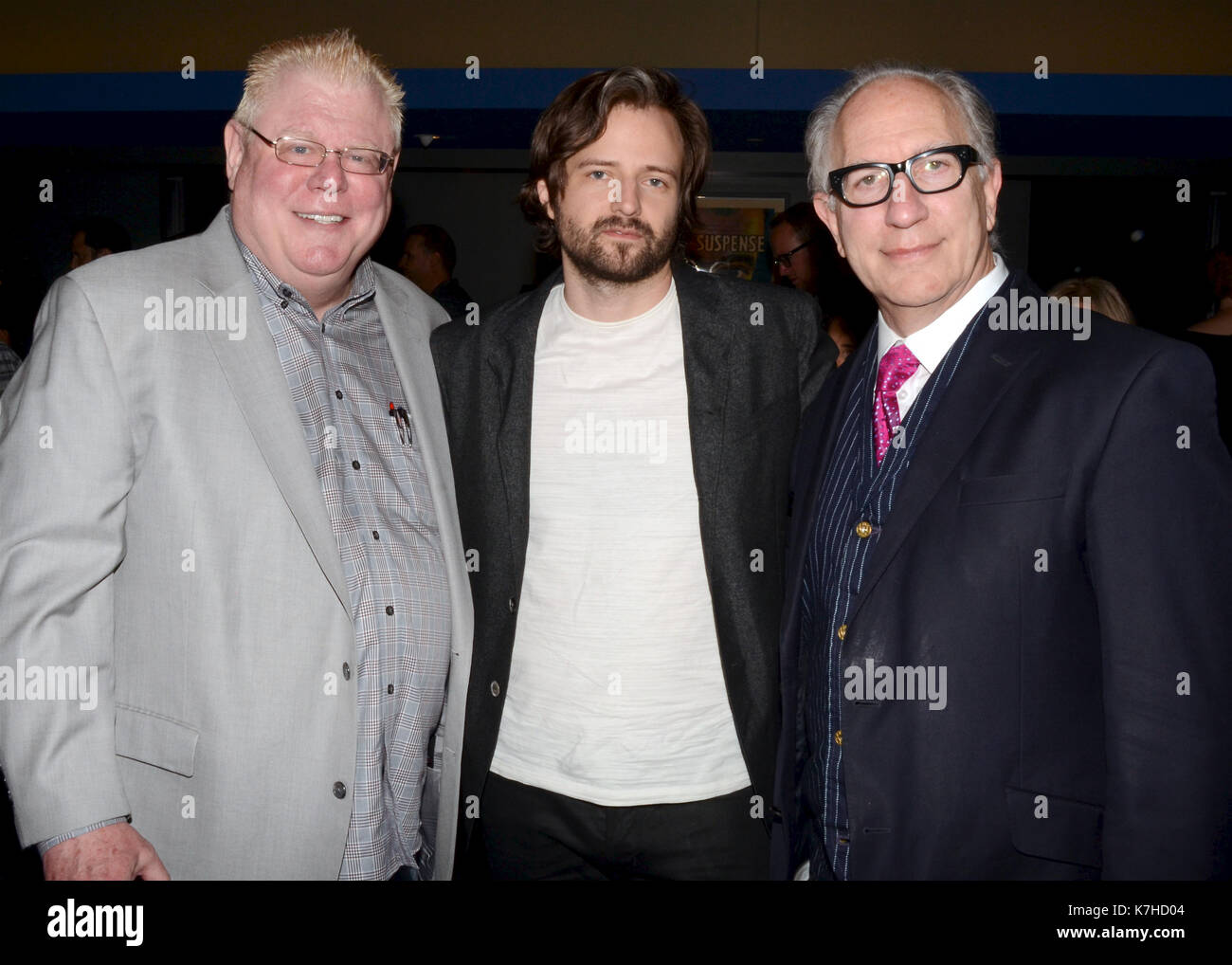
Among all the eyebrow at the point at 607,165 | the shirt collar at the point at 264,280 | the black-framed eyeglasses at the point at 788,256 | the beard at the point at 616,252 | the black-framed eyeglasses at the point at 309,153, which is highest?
the black-framed eyeglasses at the point at 788,256

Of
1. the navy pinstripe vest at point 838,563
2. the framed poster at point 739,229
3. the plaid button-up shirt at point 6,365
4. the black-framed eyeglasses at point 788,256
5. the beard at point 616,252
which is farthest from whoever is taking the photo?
the framed poster at point 739,229

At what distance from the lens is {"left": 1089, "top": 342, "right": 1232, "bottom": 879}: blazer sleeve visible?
1517mm

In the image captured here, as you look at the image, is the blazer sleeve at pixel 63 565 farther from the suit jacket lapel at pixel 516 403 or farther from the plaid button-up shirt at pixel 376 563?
the suit jacket lapel at pixel 516 403

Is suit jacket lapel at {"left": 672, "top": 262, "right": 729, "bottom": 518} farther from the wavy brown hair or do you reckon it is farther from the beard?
the wavy brown hair

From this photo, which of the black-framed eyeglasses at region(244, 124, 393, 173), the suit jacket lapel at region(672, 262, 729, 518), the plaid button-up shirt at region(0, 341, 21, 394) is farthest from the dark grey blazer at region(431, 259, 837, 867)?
the plaid button-up shirt at region(0, 341, 21, 394)

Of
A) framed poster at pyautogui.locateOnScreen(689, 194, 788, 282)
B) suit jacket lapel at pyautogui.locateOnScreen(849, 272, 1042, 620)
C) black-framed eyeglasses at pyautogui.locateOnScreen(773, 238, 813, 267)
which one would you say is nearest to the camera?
suit jacket lapel at pyautogui.locateOnScreen(849, 272, 1042, 620)

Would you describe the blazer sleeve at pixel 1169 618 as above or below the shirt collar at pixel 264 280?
below

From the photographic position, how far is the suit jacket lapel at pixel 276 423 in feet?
6.39

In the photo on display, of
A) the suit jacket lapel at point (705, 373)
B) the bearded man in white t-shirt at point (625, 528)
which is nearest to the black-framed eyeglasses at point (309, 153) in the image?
the bearded man in white t-shirt at point (625, 528)

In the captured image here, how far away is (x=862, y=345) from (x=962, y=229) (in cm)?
35

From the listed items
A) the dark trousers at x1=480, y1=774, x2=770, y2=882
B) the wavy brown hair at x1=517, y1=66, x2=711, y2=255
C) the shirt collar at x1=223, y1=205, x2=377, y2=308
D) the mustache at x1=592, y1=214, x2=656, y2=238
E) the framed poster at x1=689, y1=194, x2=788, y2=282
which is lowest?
the dark trousers at x1=480, y1=774, x2=770, y2=882

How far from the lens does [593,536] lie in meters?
2.25

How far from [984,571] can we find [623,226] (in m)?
1.20

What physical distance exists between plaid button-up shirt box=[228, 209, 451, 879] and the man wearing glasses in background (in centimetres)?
78
